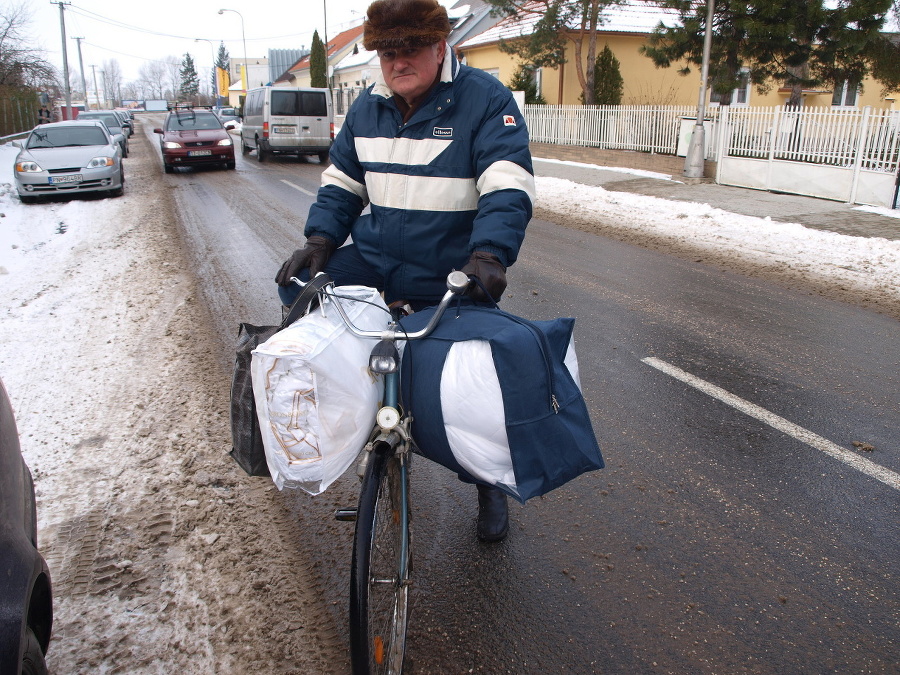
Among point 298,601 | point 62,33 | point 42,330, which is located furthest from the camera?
point 62,33

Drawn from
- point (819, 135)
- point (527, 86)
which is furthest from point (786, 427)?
point (527, 86)

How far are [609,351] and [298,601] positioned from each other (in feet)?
10.9

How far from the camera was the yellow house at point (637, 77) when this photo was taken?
26.2m

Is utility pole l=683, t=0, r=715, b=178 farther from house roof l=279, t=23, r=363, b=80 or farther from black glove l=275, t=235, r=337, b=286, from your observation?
house roof l=279, t=23, r=363, b=80

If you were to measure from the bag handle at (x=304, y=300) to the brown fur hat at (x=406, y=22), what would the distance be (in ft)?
2.64

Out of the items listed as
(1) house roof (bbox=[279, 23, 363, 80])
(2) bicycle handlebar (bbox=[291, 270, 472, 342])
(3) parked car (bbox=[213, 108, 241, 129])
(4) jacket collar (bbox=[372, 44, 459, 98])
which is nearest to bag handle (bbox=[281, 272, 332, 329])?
(2) bicycle handlebar (bbox=[291, 270, 472, 342])

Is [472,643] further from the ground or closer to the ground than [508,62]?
closer to the ground

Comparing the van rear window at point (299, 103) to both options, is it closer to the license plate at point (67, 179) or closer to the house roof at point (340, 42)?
the license plate at point (67, 179)

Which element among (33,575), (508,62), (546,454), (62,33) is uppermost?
(62,33)

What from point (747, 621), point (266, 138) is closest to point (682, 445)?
point (747, 621)

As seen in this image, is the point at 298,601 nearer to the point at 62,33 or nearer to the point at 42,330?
the point at 42,330

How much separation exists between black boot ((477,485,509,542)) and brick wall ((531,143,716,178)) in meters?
14.7

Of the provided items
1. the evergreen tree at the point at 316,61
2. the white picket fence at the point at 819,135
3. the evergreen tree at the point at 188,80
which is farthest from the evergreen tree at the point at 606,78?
the evergreen tree at the point at 188,80

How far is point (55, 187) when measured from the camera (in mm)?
13812
